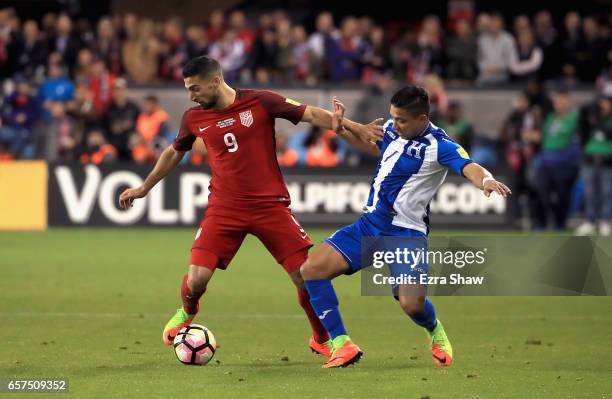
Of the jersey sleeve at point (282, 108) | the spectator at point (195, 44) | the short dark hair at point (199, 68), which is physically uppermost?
the short dark hair at point (199, 68)

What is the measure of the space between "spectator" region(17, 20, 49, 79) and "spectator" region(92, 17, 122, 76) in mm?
919

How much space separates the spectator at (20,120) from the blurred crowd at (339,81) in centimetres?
2

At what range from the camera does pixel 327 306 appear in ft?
27.2

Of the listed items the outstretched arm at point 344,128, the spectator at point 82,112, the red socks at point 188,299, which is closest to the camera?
the outstretched arm at point 344,128

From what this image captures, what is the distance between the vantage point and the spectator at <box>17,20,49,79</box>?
22.3 meters

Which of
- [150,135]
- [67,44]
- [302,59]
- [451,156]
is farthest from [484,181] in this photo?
[67,44]

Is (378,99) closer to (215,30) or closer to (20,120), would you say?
(215,30)

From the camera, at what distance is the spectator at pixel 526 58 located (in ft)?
70.3

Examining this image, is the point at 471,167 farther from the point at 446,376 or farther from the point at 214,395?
the point at 214,395

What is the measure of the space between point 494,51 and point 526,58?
1.85 ft

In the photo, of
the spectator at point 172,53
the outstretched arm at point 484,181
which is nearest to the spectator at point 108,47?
the spectator at point 172,53

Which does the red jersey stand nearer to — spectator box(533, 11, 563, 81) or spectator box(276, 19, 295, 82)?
spectator box(276, 19, 295, 82)

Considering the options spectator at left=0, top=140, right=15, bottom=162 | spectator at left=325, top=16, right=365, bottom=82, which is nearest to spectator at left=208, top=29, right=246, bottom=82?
spectator at left=325, top=16, right=365, bottom=82

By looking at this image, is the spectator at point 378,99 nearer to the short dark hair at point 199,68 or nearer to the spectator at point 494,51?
the spectator at point 494,51
